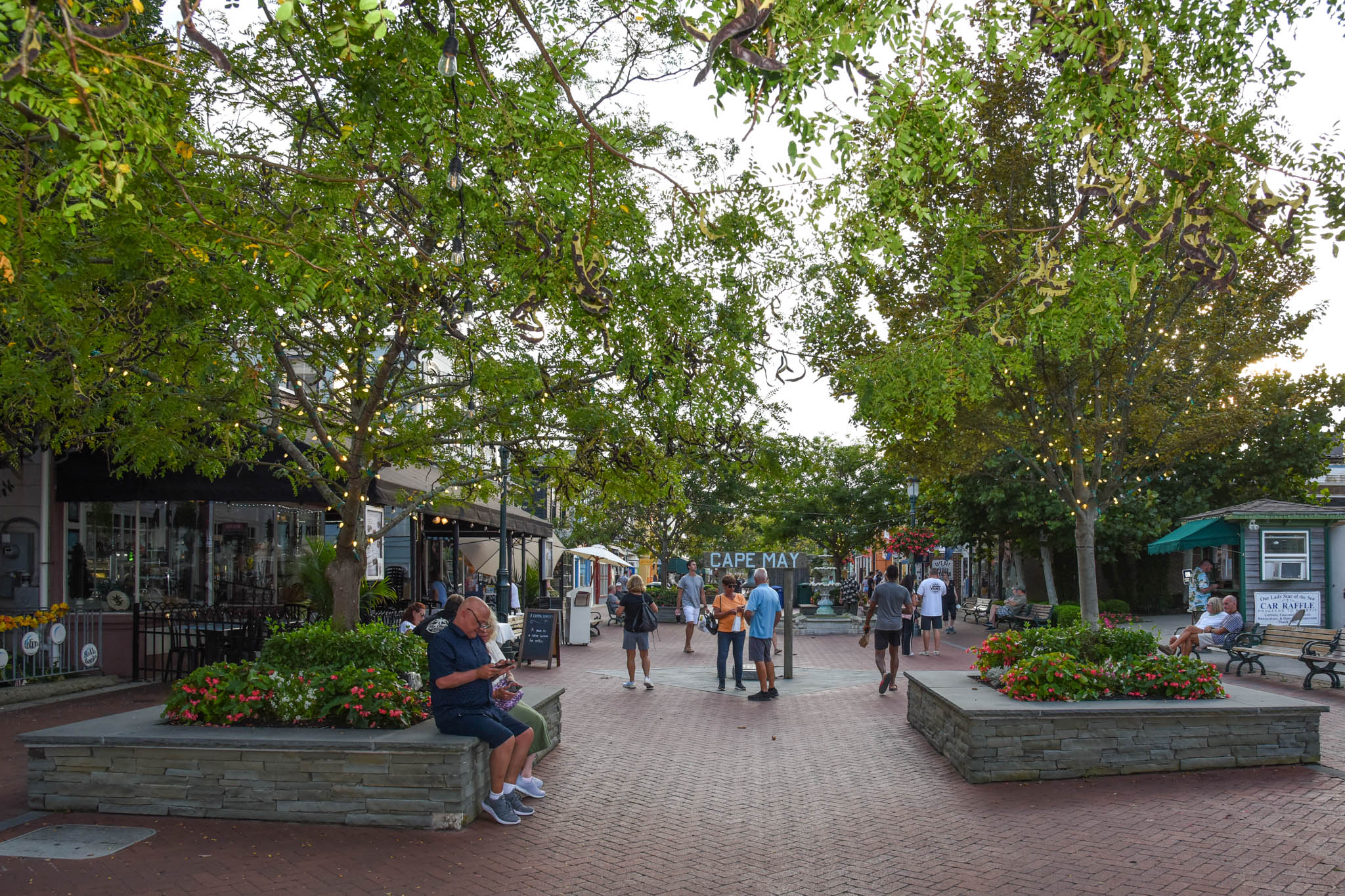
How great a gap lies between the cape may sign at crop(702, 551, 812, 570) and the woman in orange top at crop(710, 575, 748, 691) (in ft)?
16.9

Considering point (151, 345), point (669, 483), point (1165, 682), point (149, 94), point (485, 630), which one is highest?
point (149, 94)

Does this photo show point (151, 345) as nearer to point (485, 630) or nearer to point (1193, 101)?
point (485, 630)

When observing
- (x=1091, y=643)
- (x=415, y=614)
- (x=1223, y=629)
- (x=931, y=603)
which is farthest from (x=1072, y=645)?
(x=931, y=603)

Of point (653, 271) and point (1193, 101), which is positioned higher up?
point (1193, 101)

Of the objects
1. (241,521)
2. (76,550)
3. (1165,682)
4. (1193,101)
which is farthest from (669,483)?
(241,521)

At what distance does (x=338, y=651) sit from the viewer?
819 centimetres

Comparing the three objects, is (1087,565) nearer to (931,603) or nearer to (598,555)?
(931,603)

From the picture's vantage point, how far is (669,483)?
9891mm

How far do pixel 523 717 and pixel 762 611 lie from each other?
19.7ft

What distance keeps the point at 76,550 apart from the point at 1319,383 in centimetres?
2972

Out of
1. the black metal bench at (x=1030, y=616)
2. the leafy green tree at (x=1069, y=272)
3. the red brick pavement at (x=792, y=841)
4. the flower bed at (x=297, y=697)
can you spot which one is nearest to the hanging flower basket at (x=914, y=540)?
the black metal bench at (x=1030, y=616)

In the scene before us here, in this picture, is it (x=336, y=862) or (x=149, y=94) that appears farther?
(x=336, y=862)

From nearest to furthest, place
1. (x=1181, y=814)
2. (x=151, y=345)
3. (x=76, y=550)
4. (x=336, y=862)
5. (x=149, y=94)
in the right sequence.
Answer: (x=149, y=94)
(x=336, y=862)
(x=1181, y=814)
(x=151, y=345)
(x=76, y=550)

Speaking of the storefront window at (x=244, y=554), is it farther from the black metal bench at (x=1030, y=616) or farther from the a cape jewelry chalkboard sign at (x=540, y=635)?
the black metal bench at (x=1030, y=616)
